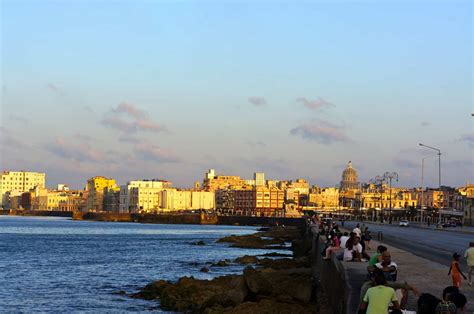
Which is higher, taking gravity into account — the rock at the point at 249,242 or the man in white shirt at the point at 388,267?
the man in white shirt at the point at 388,267

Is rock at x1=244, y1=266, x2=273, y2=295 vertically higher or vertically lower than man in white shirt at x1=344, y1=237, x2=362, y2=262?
lower

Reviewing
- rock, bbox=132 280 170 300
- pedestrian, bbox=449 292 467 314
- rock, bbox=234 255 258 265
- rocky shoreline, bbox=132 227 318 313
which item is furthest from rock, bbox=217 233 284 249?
pedestrian, bbox=449 292 467 314

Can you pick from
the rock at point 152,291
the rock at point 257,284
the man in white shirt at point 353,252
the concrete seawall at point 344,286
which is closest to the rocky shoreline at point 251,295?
the rock at point 257,284

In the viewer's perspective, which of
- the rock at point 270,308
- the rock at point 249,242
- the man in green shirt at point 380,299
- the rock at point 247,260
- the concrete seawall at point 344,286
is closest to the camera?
the man in green shirt at point 380,299

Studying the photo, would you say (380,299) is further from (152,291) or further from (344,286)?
(152,291)

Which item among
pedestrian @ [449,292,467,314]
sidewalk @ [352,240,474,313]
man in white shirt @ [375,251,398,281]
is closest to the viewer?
pedestrian @ [449,292,467,314]

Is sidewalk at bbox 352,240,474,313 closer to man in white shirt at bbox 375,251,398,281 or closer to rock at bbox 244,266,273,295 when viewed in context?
man in white shirt at bbox 375,251,398,281

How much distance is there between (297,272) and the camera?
1335 inches

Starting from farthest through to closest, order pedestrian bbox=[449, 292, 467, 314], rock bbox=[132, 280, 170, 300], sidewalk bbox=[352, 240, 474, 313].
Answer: rock bbox=[132, 280, 170, 300]
sidewalk bbox=[352, 240, 474, 313]
pedestrian bbox=[449, 292, 467, 314]

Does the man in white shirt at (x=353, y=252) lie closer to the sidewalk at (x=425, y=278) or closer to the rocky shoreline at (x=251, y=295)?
the sidewalk at (x=425, y=278)

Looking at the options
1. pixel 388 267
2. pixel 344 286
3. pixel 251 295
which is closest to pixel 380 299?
pixel 388 267

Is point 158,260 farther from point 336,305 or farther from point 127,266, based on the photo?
point 336,305

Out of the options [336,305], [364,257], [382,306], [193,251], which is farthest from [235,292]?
[193,251]

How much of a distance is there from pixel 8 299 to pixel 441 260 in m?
21.3
